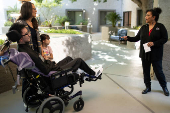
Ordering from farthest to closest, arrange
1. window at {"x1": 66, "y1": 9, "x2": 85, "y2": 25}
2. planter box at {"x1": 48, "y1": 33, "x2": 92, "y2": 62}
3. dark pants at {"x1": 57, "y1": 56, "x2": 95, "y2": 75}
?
window at {"x1": 66, "y1": 9, "x2": 85, "y2": 25}
planter box at {"x1": 48, "y1": 33, "x2": 92, "y2": 62}
dark pants at {"x1": 57, "y1": 56, "x2": 95, "y2": 75}

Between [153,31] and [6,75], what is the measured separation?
3274 mm

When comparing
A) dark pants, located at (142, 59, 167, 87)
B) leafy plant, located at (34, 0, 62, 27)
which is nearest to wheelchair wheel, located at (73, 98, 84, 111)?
dark pants, located at (142, 59, 167, 87)

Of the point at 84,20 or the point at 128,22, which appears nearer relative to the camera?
the point at 128,22

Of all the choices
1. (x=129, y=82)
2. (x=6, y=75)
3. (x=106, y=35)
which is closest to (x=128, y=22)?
(x=106, y=35)

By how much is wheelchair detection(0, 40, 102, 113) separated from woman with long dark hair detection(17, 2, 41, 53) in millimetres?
537

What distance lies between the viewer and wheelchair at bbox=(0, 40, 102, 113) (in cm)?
257

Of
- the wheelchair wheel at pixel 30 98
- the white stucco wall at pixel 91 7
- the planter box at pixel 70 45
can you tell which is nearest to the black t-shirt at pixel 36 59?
the wheelchair wheel at pixel 30 98

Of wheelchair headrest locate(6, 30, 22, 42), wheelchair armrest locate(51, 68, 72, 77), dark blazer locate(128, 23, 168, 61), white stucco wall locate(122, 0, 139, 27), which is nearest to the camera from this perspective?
wheelchair headrest locate(6, 30, 22, 42)

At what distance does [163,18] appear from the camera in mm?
5508

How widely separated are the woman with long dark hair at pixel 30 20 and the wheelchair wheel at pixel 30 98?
765 mm

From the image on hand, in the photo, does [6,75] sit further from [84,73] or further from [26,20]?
[84,73]

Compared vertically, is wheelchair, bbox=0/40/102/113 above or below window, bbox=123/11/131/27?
below

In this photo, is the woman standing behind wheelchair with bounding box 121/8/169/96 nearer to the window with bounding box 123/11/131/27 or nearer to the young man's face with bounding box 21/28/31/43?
the young man's face with bounding box 21/28/31/43

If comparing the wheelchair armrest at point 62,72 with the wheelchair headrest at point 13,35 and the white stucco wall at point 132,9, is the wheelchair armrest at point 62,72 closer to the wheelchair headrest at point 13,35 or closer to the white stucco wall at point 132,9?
the wheelchair headrest at point 13,35
